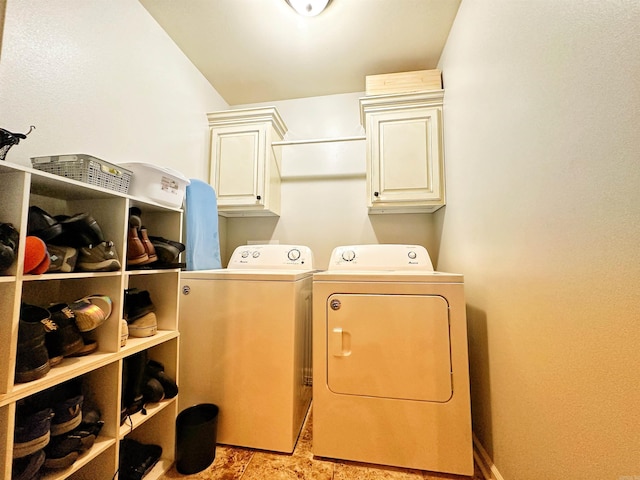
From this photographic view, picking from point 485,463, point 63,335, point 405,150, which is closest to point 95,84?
point 63,335

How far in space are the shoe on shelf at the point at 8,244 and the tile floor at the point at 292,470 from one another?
112 centimetres

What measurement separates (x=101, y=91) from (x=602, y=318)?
2.23 metres

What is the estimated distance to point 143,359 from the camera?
1.16 m

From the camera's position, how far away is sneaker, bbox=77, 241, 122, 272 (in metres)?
0.91

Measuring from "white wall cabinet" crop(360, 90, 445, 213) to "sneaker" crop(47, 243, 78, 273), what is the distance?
5.65 feet

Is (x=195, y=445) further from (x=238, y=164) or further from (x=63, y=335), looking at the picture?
(x=238, y=164)

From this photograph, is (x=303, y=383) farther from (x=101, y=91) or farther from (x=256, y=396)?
(x=101, y=91)

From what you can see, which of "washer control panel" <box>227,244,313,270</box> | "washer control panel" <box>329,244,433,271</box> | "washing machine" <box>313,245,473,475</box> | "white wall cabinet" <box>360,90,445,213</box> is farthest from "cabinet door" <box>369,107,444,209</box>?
"washing machine" <box>313,245,473,475</box>

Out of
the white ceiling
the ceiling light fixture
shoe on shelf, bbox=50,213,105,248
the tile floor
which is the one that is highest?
the white ceiling

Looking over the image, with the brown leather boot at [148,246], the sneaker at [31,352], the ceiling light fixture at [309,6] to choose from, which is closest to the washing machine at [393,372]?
the brown leather boot at [148,246]

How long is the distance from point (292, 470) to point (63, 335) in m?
1.12

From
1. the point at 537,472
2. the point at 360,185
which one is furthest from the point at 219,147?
the point at 537,472

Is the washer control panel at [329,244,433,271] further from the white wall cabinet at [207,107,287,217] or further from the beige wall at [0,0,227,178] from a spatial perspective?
the beige wall at [0,0,227,178]

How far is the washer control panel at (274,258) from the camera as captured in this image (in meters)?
2.03
